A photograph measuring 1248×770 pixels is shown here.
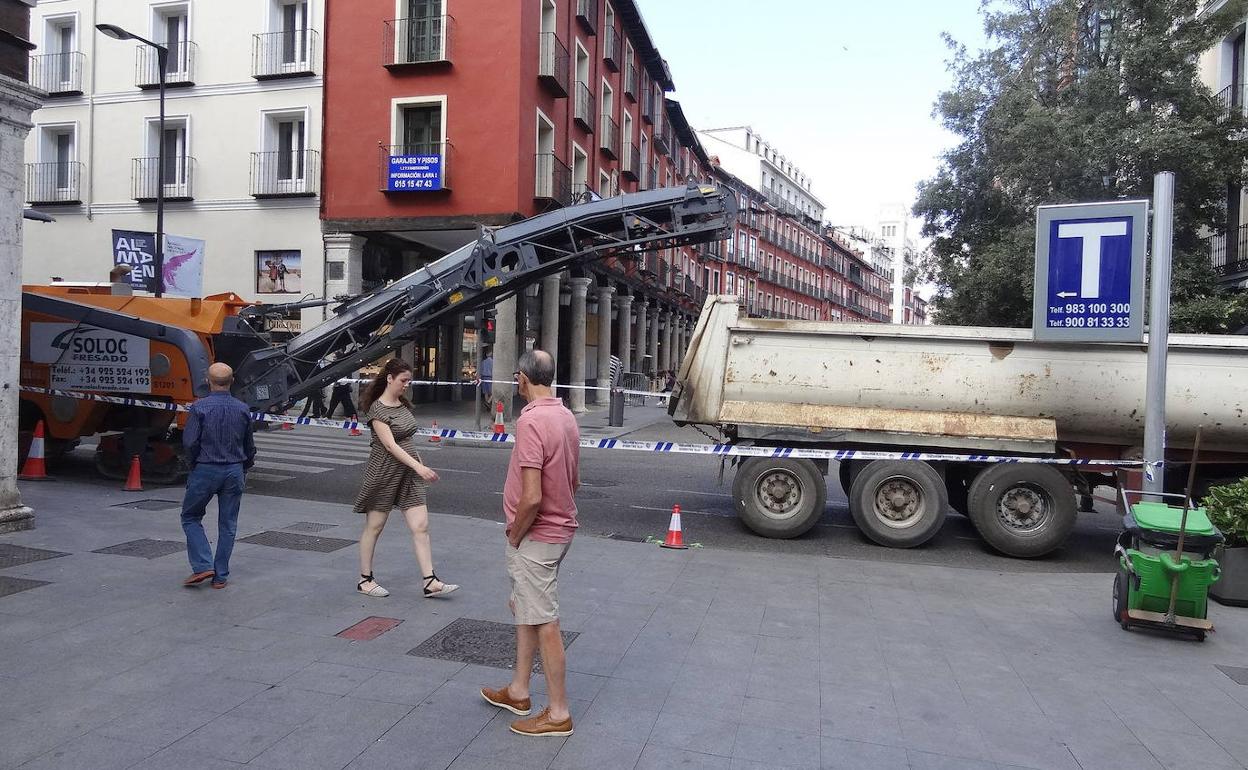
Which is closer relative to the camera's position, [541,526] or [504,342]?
[541,526]

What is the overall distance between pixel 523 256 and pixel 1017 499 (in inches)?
267

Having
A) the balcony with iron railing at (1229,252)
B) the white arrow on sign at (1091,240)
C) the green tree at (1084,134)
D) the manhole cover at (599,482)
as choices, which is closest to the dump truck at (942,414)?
the white arrow on sign at (1091,240)

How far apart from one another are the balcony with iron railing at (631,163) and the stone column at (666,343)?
13256 millimetres

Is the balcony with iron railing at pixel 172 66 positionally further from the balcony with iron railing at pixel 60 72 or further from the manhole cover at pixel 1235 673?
the manhole cover at pixel 1235 673

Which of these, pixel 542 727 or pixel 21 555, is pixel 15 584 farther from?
pixel 542 727

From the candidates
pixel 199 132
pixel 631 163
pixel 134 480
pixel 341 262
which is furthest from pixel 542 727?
pixel 631 163

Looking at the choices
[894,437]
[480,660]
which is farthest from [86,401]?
[894,437]

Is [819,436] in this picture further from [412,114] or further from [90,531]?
[412,114]

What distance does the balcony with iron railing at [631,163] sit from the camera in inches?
1229

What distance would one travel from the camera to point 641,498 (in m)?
11.4

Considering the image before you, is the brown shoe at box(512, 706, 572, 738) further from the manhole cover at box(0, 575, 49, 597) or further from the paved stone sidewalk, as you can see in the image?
the manhole cover at box(0, 575, 49, 597)

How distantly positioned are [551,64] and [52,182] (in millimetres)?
14519

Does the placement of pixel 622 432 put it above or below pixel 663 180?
below

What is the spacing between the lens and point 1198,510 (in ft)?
19.7
